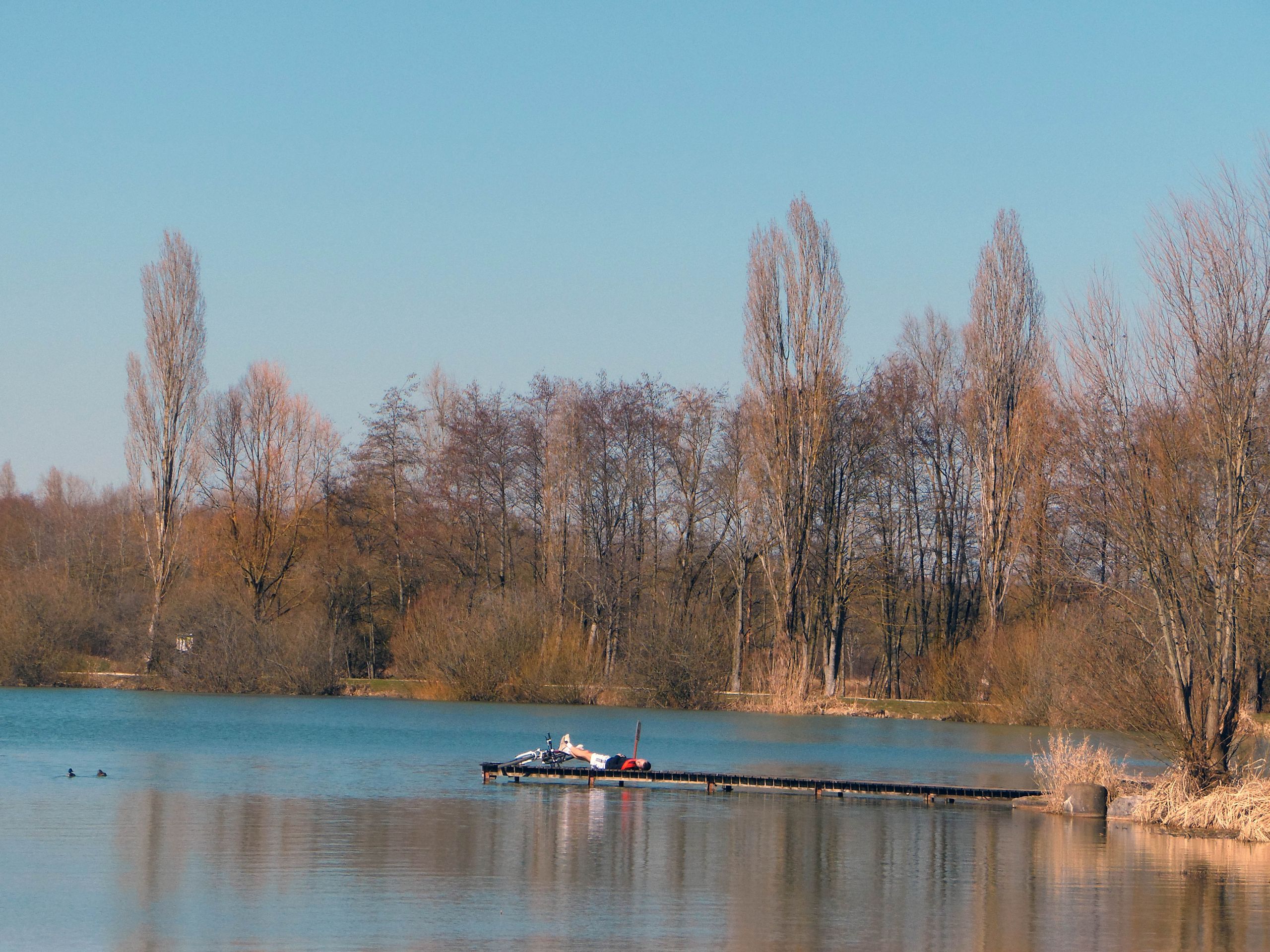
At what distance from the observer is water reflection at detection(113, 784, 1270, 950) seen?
12117mm

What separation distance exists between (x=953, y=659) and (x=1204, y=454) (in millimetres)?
32922

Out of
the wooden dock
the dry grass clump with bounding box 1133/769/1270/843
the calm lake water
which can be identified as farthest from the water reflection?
the wooden dock

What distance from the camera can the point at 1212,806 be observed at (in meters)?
20.6

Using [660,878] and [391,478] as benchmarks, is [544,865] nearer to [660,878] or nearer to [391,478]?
[660,878]

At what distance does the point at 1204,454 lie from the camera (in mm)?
21328

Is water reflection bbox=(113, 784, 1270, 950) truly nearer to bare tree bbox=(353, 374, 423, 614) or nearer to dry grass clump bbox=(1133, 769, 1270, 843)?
dry grass clump bbox=(1133, 769, 1270, 843)

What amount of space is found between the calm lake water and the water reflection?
2.0 inches

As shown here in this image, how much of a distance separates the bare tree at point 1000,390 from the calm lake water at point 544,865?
23805 millimetres

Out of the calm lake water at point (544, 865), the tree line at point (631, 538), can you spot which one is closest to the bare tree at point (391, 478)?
the tree line at point (631, 538)

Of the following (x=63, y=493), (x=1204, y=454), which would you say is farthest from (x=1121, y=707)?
(x=63, y=493)

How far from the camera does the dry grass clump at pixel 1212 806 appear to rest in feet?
65.2

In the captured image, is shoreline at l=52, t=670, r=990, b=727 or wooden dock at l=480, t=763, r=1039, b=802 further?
shoreline at l=52, t=670, r=990, b=727

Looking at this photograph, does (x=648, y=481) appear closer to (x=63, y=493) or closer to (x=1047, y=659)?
(x=1047, y=659)

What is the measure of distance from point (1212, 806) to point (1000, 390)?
35617 millimetres
